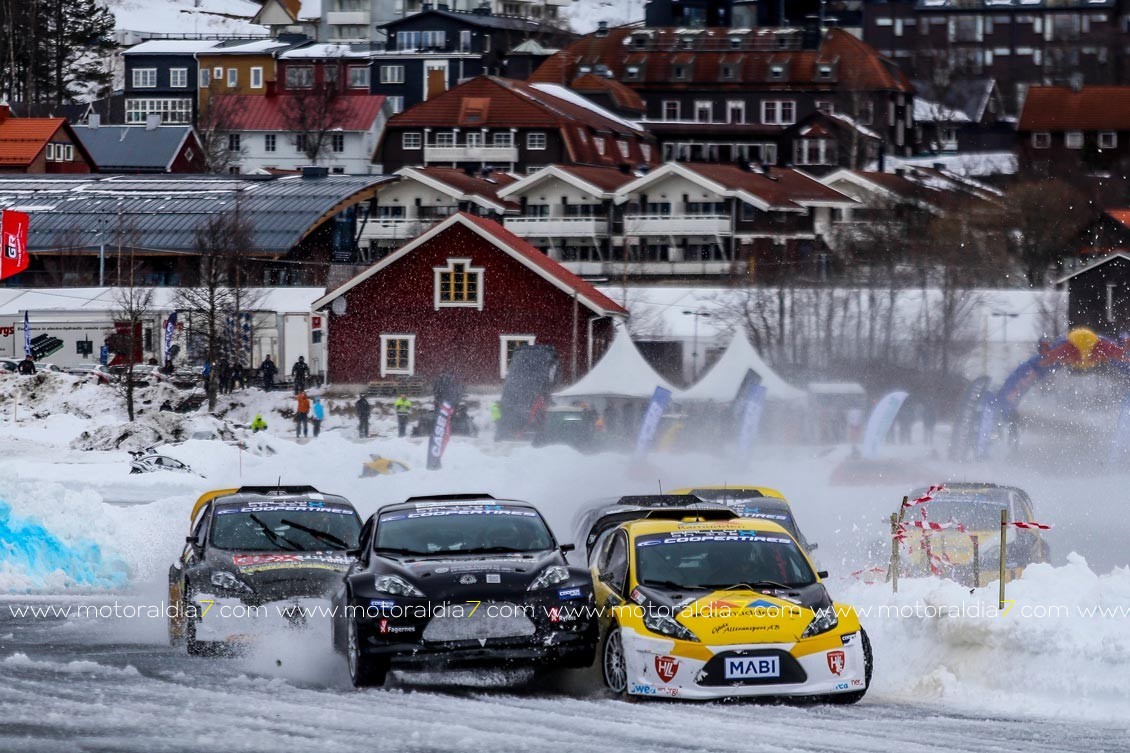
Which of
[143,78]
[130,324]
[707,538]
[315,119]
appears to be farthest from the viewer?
[143,78]

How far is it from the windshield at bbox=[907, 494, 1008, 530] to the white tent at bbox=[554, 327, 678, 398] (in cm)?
2455

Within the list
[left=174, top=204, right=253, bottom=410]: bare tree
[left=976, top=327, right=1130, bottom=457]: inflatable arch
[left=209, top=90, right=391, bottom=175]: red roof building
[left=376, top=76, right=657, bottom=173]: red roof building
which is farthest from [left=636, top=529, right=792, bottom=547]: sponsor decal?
[left=209, top=90, right=391, bottom=175]: red roof building

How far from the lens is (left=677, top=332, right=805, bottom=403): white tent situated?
4212 cm

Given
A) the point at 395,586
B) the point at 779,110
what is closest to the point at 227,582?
the point at 395,586

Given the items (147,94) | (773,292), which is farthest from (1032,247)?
(147,94)

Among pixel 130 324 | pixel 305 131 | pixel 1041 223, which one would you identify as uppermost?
pixel 305 131

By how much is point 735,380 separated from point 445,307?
21287 millimetres

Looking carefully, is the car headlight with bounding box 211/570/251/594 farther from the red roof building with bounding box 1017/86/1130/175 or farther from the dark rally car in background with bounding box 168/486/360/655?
the red roof building with bounding box 1017/86/1130/175

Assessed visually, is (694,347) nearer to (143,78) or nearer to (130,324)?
(130,324)

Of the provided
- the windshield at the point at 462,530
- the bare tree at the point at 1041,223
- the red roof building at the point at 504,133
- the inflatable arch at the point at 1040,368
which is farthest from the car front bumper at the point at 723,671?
the red roof building at the point at 504,133

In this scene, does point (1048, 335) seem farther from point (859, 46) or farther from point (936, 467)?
point (859, 46)

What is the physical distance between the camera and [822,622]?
1170cm

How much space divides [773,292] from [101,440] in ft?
72.7

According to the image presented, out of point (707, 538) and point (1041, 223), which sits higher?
point (1041, 223)
